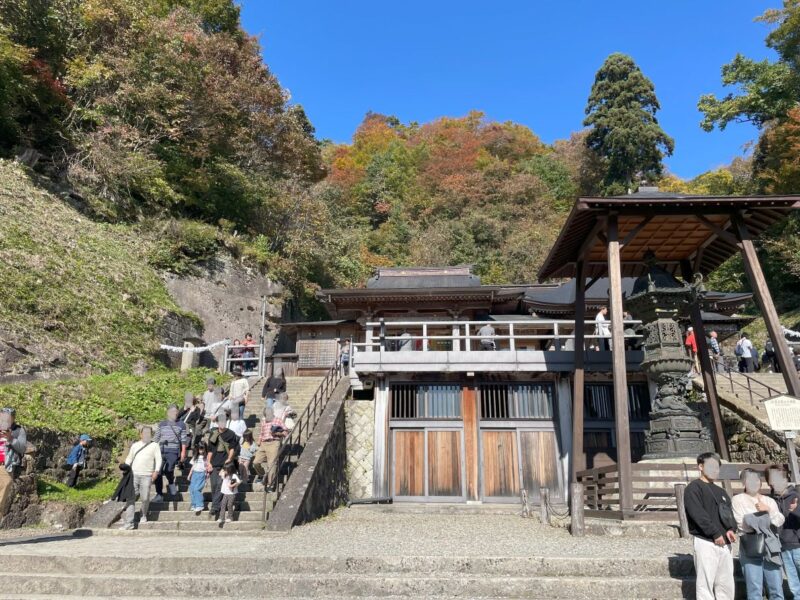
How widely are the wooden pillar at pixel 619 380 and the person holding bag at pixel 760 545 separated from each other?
12.0 feet

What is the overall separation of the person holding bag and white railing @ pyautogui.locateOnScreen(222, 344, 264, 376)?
55.4ft

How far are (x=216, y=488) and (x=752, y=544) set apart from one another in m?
8.05

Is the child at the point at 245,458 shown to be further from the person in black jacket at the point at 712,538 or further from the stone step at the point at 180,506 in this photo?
the person in black jacket at the point at 712,538

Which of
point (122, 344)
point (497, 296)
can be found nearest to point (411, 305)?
point (497, 296)

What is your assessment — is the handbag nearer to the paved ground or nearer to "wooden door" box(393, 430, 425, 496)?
the paved ground

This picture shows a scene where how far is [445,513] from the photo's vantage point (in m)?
13.2

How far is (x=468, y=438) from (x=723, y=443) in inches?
254

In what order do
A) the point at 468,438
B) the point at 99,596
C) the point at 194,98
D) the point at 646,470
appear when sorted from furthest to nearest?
the point at 194,98 < the point at 468,438 < the point at 646,470 < the point at 99,596

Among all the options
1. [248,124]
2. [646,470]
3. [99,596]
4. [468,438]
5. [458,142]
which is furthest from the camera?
[458,142]

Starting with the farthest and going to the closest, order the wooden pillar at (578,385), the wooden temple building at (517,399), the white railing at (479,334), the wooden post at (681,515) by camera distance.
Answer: the white railing at (479,334) → the wooden temple building at (517,399) → the wooden pillar at (578,385) → the wooden post at (681,515)

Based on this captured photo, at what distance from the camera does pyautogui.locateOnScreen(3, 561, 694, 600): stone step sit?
16.9 ft

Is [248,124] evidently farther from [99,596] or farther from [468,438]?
[99,596]

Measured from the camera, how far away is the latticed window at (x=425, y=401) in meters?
15.4

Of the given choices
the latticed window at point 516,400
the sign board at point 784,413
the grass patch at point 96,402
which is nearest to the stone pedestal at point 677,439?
the sign board at point 784,413
